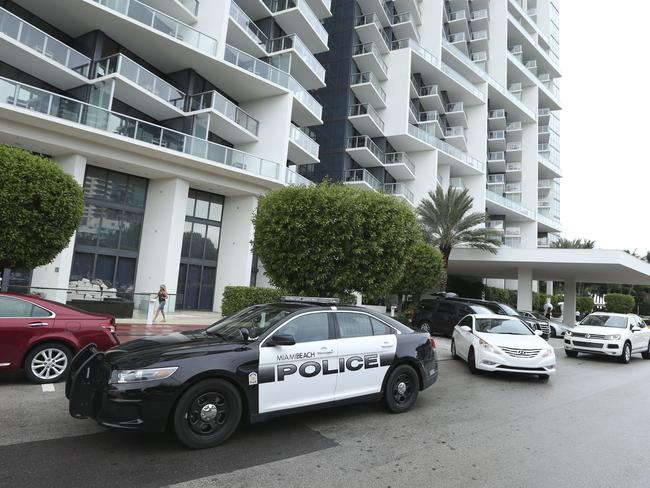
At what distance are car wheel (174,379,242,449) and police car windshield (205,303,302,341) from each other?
2.53 feet

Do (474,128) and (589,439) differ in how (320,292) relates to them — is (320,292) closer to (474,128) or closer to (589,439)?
(589,439)

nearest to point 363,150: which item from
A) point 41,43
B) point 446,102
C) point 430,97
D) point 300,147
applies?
point 300,147

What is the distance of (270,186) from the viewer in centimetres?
2400

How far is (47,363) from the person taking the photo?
22.8 ft

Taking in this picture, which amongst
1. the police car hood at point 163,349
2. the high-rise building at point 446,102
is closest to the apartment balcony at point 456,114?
the high-rise building at point 446,102

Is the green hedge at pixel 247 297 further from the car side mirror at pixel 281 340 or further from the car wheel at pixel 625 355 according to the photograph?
the car side mirror at pixel 281 340

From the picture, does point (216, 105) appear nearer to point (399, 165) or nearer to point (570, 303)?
point (399, 165)

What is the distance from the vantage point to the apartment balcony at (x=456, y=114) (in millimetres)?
44250

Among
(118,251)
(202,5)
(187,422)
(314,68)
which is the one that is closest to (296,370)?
(187,422)

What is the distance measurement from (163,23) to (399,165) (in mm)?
21417

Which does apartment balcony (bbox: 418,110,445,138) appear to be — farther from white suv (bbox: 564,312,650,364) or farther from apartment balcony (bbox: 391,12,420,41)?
white suv (bbox: 564,312,650,364)

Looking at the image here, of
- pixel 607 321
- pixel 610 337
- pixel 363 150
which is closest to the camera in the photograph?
pixel 610 337

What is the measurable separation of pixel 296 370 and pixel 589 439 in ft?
12.9

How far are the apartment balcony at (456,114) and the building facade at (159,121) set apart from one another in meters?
21.3
